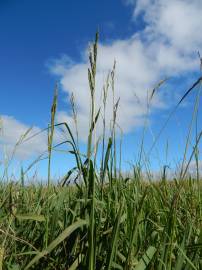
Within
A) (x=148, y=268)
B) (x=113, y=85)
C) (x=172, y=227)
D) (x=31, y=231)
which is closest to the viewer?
(x=172, y=227)

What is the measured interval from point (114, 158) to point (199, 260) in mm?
703

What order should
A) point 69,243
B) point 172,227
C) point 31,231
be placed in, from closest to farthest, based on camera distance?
1. point 172,227
2. point 69,243
3. point 31,231

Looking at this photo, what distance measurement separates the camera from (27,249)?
2111mm

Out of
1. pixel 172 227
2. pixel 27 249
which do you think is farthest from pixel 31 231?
pixel 172 227

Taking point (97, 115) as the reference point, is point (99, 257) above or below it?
below

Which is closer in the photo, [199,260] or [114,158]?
[199,260]

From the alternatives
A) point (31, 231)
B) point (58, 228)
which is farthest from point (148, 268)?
point (31, 231)

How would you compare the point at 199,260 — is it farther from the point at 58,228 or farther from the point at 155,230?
the point at 58,228

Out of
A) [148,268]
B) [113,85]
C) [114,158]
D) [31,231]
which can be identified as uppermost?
[113,85]

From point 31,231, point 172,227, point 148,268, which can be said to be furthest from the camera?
point 31,231

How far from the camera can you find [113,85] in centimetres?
215

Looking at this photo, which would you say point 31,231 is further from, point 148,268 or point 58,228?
point 148,268

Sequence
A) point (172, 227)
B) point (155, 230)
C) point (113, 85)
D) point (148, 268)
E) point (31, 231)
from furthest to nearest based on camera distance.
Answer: point (31, 231), point (113, 85), point (155, 230), point (148, 268), point (172, 227)

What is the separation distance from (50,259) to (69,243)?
0.40 feet
